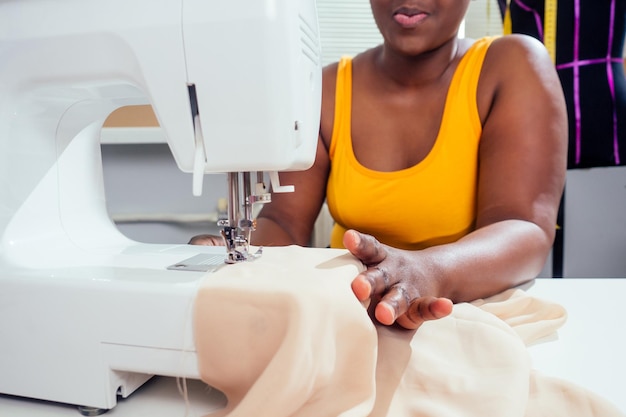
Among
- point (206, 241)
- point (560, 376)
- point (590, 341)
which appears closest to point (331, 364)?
point (560, 376)

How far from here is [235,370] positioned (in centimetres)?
50

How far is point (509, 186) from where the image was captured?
990 mm

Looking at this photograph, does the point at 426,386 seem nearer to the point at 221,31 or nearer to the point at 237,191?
the point at 237,191

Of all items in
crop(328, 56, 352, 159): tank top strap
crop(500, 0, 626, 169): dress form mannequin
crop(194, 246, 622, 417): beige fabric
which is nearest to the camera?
crop(194, 246, 622, 417): beige fabric

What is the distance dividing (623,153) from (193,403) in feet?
5.36

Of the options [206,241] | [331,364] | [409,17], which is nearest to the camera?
[331,364]

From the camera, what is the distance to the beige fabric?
0.46 m

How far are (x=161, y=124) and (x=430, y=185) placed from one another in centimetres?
68

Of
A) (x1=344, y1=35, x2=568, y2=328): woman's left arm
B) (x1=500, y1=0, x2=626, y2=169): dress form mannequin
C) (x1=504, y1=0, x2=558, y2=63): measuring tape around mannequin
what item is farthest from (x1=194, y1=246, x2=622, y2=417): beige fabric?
(x1=504, y1=0, x2=558, y2=63): measuring tape around mannequin

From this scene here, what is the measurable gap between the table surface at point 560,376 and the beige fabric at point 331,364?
5 centimetres

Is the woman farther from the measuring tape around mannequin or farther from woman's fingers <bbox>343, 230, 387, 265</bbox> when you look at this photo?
the measuring tape around mannequin

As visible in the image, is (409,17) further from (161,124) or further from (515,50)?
(161,124)

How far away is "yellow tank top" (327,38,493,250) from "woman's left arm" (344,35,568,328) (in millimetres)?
34

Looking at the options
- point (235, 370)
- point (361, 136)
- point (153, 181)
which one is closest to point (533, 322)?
point (235, 370)
